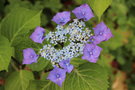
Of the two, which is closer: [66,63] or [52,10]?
[66,63]

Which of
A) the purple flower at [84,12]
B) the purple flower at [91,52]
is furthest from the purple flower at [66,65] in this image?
the purple flower at [84,12]

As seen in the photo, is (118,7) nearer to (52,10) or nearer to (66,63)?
(52,10)

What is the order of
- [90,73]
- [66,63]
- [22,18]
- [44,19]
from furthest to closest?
[44,19], [22,18], [90,73], [66,63]

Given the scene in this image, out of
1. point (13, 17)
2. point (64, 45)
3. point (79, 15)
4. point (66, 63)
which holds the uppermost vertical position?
point (13, 17)

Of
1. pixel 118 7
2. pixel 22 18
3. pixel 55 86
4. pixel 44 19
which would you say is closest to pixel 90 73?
pixel 55 86

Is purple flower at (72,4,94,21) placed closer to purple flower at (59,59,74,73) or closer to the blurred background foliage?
purple flower at (59,59,74,73)

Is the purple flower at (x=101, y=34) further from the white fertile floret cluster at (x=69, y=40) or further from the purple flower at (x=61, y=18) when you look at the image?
the purple flower at (x=61, y=18)
